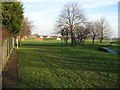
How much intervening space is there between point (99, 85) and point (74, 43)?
53.5m

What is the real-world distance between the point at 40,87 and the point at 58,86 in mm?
734

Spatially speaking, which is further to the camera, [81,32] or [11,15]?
[81,32]

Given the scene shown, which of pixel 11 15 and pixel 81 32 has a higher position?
pixel 11 15

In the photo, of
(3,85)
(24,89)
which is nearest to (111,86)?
(24,89)

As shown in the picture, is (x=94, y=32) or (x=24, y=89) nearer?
(x=24, y=89)

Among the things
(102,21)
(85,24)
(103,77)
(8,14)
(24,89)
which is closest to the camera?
(24,89)

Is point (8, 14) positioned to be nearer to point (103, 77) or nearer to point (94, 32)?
point (103, 77)

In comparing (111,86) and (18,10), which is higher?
(18,10)

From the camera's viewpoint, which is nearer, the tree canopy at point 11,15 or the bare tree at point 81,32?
the tree canopy at point 11,15

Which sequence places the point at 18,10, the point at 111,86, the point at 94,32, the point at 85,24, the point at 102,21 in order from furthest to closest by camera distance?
the point at 102,21 < the point at 94,32 < the point at 85,24 < the point at 18,10 < the point at 111,86

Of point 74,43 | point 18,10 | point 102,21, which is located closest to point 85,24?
point 74,43

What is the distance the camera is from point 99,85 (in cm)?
955

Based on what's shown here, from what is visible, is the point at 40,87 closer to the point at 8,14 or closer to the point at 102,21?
the point at 8,14

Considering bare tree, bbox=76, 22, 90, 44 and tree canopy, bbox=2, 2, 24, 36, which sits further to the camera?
bare tree, bbox=76, 22, 90, 44
